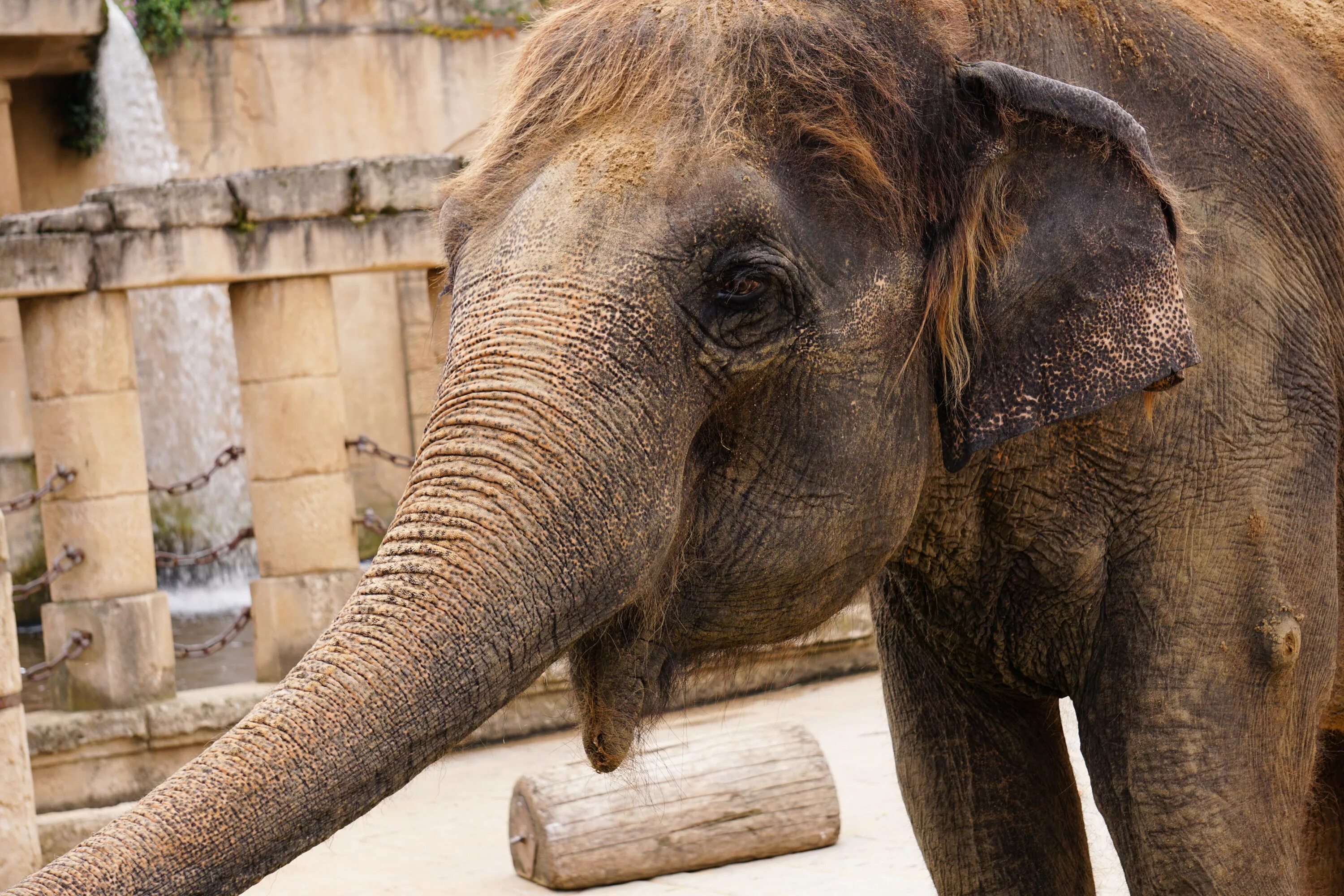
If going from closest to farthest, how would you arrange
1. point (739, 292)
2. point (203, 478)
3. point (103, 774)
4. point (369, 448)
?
point (739, 292)
point (103, 774)
point (369, 448)
point (203, 478)

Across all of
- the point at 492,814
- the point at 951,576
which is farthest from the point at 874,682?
the point at 951,576

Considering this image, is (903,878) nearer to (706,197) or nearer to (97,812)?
(97,812)

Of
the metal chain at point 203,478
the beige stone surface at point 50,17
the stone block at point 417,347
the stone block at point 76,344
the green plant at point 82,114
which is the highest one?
the beige stone surface at point 50,17

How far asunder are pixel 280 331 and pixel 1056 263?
560cm

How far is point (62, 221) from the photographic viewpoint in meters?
6.88

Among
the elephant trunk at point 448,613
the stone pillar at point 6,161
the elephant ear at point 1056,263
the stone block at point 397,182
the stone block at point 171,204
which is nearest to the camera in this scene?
the elephant trunk at point 448,613

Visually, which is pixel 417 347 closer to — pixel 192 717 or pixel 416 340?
pixel 416 340

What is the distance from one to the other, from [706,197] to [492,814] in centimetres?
479

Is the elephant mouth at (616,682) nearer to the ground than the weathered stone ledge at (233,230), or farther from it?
nearer to the ground

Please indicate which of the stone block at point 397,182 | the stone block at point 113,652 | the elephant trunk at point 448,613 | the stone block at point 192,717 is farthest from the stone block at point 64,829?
the elephant trunk at point 448,613

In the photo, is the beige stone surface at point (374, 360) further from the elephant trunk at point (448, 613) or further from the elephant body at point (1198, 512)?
the elephant trunk at point (448, 613)

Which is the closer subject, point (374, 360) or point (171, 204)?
point (171, 204)

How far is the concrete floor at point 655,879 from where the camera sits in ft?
16.9

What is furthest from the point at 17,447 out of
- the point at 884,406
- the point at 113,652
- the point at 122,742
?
the point at 884,406
